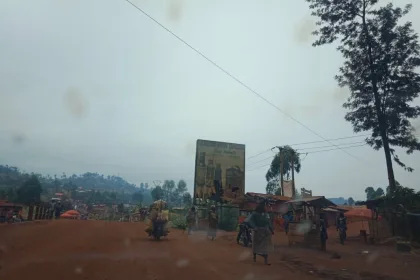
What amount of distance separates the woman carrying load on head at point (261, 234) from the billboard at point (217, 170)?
25478mm

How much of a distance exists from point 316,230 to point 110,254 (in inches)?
399

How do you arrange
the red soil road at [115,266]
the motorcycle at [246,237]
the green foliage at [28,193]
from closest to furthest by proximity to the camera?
the red soil road at [115,266] → the motorcycle at [246,237] → the green foliage at [28,193]

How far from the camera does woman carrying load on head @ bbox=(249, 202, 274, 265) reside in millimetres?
10453

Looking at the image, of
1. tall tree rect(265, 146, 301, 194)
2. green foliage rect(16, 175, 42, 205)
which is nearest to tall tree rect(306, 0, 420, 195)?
tall tree rect(265, 146, 301, 194)

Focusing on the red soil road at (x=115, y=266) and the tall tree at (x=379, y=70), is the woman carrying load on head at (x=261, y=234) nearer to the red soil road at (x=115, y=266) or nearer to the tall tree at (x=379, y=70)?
the red soil road at (x=115, y=266)

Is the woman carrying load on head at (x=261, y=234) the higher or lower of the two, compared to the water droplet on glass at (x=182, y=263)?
higher

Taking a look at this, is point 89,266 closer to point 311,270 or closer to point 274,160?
point 311,270

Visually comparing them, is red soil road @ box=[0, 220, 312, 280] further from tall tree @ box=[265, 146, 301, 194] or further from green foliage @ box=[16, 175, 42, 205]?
green foliage @ box=[16, 175, 42, 205]

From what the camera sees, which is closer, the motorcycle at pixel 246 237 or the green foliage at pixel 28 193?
the motorcycle at pixel 246 237

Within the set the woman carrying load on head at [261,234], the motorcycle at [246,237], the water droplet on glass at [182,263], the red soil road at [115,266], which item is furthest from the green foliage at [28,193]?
the woman carrying load on head at [261,234]

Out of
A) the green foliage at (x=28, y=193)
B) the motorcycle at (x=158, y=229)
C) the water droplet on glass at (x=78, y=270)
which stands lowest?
the water droplet on glass at (x=78, y=270)

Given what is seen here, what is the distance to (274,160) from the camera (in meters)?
54.7

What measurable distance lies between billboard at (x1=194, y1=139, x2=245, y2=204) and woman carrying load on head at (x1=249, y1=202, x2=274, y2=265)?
25.5 metres

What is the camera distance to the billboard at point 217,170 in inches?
1486
